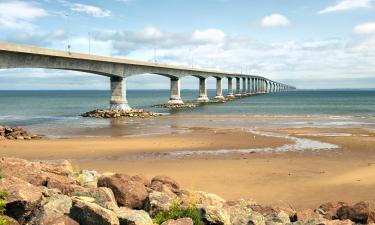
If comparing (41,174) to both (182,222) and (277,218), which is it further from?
(277,218)

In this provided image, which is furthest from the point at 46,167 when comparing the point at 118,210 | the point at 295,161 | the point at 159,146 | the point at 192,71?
the point at 192,71

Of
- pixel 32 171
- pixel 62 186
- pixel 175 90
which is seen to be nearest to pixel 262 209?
pixel 62 186

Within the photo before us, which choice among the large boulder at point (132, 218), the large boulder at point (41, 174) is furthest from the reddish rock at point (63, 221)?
the large boulder at point (41, 174)

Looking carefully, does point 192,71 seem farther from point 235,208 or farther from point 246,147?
point 235,208

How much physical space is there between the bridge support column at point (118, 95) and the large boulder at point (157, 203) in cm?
5459

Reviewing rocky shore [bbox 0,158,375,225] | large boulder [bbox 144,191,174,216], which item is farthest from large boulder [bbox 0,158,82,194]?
large boulder [bbox 144,191,174,216]

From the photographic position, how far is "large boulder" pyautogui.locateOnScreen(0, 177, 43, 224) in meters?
8.45

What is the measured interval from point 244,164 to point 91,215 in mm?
13755

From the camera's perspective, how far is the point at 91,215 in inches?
315

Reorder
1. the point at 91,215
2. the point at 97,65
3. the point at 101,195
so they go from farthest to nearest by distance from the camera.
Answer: the point at 97,65, the point at 101,195, the point at 91,215

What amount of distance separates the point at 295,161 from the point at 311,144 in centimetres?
737

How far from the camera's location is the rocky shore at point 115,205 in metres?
8.31

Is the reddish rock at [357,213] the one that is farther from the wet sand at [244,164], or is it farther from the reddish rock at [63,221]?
the reddish rock at [63,221]

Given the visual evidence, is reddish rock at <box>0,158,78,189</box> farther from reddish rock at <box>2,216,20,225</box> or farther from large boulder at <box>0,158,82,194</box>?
reddish rock at <box>2,216,20,225</box>
